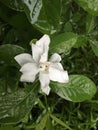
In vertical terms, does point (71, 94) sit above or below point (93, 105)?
above

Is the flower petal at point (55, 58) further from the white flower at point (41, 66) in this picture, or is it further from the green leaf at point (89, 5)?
the green leaf at point (89, 5)

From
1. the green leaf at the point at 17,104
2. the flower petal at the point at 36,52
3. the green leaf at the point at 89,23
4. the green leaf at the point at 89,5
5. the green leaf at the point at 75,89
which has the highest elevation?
the green leaf at the point at 89,5

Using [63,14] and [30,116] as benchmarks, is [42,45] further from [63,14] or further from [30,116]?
[30,116]

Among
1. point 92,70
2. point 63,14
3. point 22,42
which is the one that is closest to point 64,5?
point 63,14

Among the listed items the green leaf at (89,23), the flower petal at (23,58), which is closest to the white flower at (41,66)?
the flower petal at (23,58)

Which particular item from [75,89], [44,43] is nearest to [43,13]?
[44,43]

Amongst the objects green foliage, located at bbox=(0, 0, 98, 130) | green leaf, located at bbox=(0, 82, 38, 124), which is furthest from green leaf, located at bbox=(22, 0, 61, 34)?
green leaf, located at bbox=(0, 82, 38, 124)
